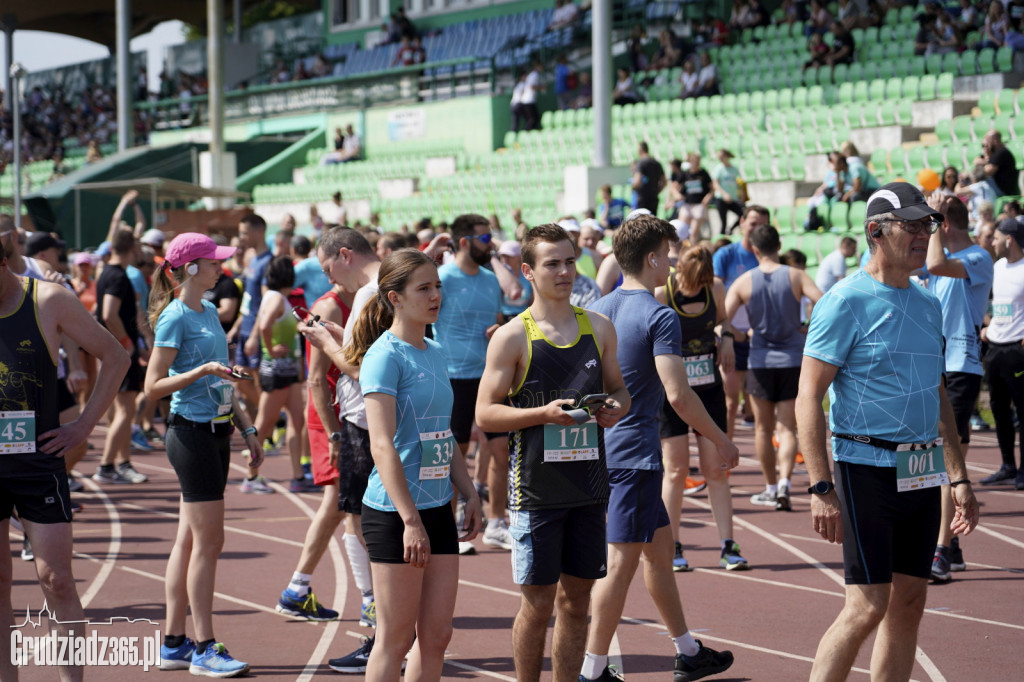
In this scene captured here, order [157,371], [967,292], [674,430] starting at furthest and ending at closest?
[967,292], [674,430], [157,371]

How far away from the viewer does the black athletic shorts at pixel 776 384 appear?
9.41 m

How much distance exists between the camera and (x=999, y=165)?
15.7 metres

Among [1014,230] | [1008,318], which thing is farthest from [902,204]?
[1008,318]

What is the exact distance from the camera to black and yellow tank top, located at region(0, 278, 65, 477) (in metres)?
4.76

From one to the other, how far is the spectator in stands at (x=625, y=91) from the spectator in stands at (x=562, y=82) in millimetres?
1938

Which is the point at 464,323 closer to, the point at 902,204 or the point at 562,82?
the point at 902,204

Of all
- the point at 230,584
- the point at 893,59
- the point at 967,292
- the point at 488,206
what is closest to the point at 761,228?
the point at 967,292

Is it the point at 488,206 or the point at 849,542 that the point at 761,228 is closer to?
the point at 849,542

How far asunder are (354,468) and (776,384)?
4824 mm

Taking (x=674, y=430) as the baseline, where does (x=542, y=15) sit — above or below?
above

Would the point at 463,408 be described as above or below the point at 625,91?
below

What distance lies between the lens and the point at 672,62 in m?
26.4

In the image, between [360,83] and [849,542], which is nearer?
[849,542]

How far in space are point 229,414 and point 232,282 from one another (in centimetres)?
620
